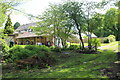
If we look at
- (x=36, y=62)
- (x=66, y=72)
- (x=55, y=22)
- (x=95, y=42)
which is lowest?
(x=66, y=72)

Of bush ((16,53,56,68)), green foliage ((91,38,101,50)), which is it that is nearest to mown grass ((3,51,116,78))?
bush ((16,53,56,68))

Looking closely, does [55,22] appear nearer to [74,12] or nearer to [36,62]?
Result: [74,12]

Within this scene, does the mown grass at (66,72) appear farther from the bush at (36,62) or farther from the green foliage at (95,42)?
the green foliage at (95,42)

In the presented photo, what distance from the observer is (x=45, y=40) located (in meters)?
19.7

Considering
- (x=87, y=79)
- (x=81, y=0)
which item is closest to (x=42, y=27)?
(x=81, y=0)

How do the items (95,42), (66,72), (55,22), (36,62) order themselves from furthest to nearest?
(95,42)
(55,22)
(36,62)
(66,72)

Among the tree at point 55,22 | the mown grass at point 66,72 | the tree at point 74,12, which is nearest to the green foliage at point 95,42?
the tree at point 74,12

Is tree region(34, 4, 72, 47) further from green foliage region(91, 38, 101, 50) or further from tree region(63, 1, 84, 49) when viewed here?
green foliage region(91, 38, 101, 50)

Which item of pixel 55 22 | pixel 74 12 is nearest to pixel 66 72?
pixel 55 22

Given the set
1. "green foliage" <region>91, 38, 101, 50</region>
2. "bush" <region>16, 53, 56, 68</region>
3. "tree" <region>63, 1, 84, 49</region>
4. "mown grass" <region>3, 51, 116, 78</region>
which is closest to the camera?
"mown grass" <region>3, 51, 116, 78</region>

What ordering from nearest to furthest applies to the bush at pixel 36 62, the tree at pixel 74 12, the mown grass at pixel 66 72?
the mown grass at pixel 66 72, the bush at pixel 36 62, the tree at pixel 74 12

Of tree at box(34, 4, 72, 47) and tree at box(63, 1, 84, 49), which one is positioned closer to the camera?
tree at box(34, 4, 72, 47)

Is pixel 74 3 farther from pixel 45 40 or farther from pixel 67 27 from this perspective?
pixel 45 40

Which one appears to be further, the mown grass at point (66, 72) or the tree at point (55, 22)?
the tree at point (55, 22)
